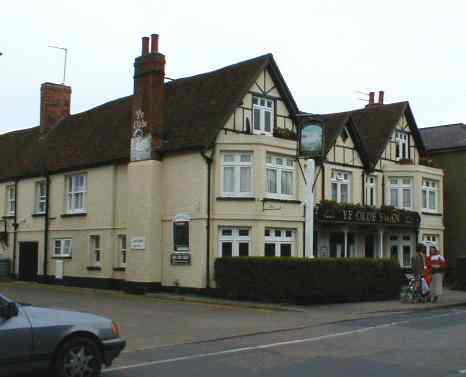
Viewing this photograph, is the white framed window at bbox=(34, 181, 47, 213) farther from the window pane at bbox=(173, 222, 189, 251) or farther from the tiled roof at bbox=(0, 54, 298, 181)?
the window pane at bbox=(173, 222, 189, 251)

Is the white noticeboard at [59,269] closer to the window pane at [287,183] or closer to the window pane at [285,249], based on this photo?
the window pane at [285,249]

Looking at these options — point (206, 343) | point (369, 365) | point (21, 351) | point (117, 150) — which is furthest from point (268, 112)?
point (21, 351)

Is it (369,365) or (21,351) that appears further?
(369,365)

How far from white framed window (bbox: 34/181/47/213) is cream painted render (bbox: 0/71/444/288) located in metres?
1.62

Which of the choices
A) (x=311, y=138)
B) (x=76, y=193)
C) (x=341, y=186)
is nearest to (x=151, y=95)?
(x=311, y=138)

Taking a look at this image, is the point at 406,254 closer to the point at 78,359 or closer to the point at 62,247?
the point at 62,247

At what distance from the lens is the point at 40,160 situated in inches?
1283

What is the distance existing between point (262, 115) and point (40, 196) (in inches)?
464

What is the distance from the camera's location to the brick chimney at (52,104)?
34969mm

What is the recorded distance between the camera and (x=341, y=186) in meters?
30.3

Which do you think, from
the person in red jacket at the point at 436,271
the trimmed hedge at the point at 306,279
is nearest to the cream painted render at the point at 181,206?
the trimmed hedge at the point at 306,279

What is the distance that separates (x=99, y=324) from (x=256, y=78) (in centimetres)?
1802

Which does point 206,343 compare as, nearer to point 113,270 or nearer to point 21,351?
point 21,351

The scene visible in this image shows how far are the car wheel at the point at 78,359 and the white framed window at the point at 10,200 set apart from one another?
85.3ft
